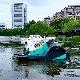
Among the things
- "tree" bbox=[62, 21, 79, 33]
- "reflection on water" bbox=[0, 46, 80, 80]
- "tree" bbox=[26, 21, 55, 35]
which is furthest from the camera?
"tree" bbox=[26, 21, 55, 35]

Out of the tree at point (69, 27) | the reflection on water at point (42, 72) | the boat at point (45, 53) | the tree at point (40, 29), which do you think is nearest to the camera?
the reflection on water at point (42, 72)

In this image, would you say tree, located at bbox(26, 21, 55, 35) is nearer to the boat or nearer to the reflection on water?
the boat

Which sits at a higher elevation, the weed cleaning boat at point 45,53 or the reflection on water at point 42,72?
the weed cleaning boat at point 45,53

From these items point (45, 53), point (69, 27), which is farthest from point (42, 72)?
point (69, 27)

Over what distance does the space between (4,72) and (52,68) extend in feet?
20.7

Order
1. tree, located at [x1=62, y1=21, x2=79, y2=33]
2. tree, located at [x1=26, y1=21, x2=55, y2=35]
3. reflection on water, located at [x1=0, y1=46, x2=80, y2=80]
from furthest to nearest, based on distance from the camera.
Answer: tree, located at [x1=26, y1=21, x2=55, y2=35], tree, located at [x1=62, y1=21, x2=79, y2=33], reflection on water, located at [x1=0, y1=46, x2=80, y2=80]

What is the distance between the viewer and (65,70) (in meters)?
24.7

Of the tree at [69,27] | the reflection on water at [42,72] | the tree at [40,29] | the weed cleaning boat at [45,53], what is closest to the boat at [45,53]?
the weed cleaning boat at [45,53]

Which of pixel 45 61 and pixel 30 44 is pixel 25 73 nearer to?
pixel 45 61

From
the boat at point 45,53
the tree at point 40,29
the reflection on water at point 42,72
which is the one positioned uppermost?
the tree at point 40,29

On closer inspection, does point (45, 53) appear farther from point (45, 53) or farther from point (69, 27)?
point (69, 27)

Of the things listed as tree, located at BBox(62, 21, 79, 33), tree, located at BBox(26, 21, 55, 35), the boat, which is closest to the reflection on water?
the boat

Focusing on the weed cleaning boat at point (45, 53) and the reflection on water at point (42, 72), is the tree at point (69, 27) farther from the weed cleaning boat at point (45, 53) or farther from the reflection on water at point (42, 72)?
the reflection on water at point (42, 72)

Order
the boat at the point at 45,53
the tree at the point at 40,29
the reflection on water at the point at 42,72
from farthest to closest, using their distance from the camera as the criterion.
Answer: the tree at the point at 40,29 → the boat at the point at 45,53 → the reflection on water at the point at 42,72
